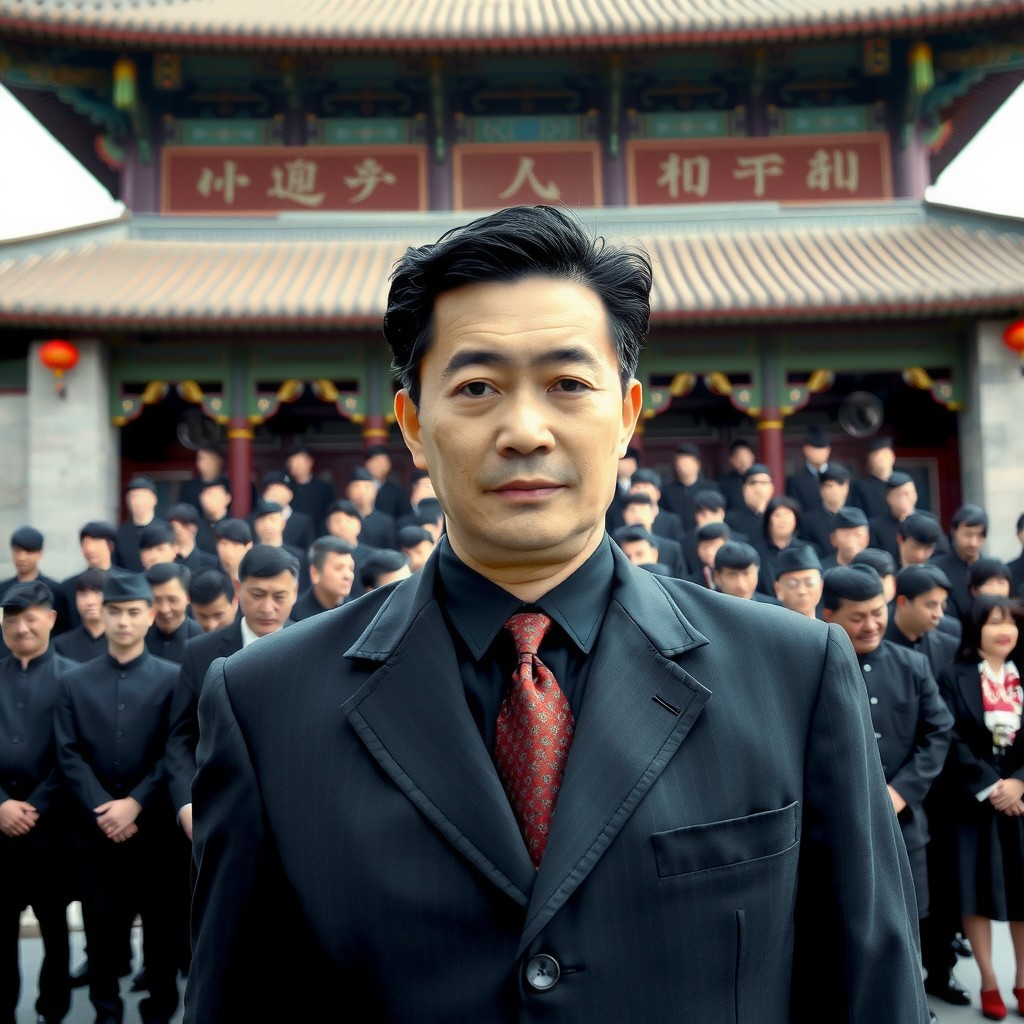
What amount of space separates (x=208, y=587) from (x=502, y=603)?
396 cm

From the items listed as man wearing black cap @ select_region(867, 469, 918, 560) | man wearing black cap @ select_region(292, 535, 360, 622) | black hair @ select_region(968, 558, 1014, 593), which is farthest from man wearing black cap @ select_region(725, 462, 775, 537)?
man wearing black cap @ select_region(292, 535, 360, 622)

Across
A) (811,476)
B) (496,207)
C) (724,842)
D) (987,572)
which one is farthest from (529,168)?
(724,842)

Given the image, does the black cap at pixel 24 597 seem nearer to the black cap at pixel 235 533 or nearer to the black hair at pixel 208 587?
the black hair at pixel 208 587

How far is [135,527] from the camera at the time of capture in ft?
25.5

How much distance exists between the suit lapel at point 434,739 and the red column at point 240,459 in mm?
8837

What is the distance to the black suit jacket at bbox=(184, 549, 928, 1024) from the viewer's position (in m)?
1.22

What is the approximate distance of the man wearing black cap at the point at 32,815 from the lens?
417 cm

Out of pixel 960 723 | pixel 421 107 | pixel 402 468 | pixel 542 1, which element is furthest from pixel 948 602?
pixel 542 1

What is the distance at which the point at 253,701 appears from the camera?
1.40 meters

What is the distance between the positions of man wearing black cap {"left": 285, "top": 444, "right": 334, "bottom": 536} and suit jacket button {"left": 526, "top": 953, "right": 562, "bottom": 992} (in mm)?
8084

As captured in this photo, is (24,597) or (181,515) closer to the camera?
(24,597)

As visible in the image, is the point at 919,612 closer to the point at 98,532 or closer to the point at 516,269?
the point at 516,269

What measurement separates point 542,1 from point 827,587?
31.3 ft

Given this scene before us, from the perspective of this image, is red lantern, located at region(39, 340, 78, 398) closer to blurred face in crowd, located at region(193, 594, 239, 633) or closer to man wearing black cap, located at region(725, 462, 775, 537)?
blurred face in crowd, located at region(193, 594, 239, 633)
